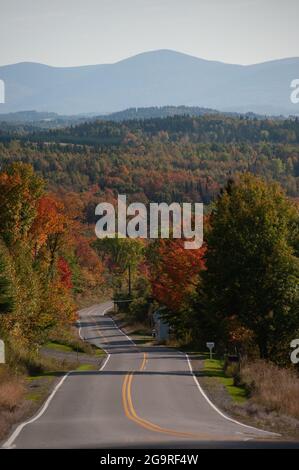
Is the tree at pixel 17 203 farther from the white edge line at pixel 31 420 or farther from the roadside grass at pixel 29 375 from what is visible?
the white edge line at pixel 31 420

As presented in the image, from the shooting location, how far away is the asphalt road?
79.1 feet

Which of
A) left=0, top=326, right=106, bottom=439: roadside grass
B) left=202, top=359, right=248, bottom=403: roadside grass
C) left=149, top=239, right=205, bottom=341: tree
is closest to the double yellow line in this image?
left=0, top=326, right=106, bottom=439: roadside grass

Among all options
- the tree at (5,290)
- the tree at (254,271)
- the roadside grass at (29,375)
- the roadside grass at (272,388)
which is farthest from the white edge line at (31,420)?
the tree at (254,271)

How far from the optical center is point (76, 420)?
29.8 meters

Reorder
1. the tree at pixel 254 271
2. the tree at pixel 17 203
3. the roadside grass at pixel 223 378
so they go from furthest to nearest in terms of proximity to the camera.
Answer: the tree at pixel 17 203
the tree at pixel 254 271
the roadside grass at pixel 223 378

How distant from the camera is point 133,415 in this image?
31547 mm

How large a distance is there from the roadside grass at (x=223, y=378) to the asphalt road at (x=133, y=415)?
4.26 ft

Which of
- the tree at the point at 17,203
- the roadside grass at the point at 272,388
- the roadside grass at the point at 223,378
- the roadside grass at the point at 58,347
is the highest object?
the tree at the point at 17,203

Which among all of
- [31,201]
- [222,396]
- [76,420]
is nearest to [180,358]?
[31,201]

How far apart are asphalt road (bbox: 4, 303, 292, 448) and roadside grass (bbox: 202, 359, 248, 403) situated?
130 centimetres

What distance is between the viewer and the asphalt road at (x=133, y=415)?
79.1ft

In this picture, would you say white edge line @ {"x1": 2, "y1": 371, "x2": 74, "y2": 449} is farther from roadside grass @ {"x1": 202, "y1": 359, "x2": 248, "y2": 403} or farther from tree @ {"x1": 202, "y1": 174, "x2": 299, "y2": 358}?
tree @ {"x1": 202, "y1": 174, "x2": 299, "y2": 358}
